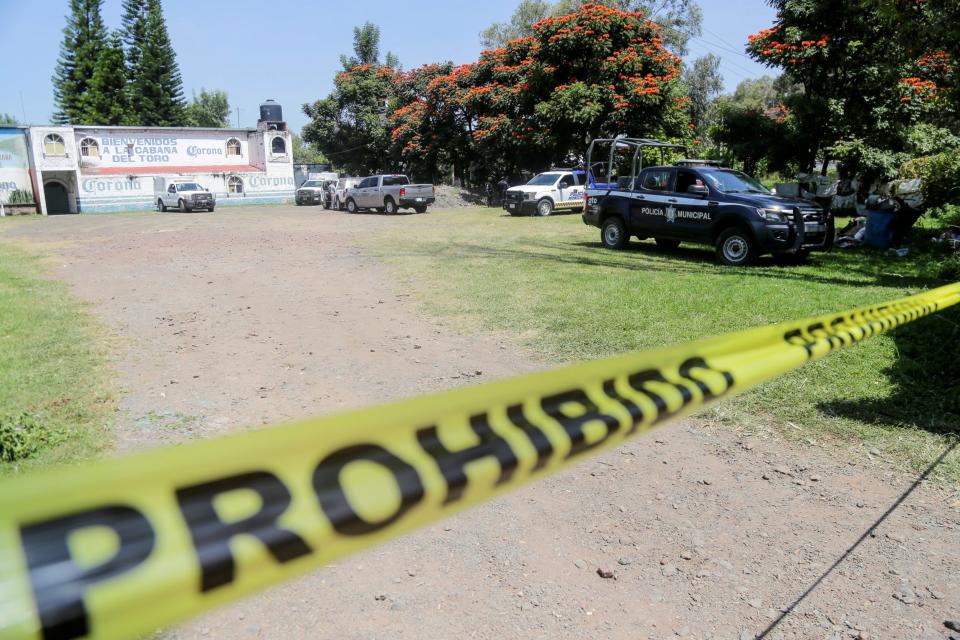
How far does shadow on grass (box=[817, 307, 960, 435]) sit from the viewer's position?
14.8 ft

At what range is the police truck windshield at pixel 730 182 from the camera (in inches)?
464

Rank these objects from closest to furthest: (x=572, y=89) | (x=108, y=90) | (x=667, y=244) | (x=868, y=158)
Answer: (x=667, y=244)
(x=868, y=158)
(x=572, y=89)
(x=108, y=90)

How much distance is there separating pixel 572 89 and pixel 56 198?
31317 millimetres

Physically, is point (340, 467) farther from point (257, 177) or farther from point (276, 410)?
point (257, 177)

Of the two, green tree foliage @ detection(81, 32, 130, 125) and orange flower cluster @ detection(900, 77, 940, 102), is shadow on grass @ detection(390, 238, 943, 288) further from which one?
green tree foliage @ detection(81, 32, 130, 125)

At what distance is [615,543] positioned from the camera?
3.14 m

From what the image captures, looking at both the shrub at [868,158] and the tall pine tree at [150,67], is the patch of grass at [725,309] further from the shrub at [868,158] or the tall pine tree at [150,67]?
the tall pine tree at [150,67]

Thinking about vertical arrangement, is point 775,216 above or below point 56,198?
below

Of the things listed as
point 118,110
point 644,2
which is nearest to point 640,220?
point 644,2

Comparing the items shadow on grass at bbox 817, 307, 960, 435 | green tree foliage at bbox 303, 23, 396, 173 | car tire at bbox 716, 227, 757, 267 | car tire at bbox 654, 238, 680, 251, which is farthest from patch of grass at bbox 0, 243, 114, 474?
green tree foliage at bbox 303, 23, 396, 173

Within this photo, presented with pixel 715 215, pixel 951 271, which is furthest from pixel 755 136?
Result: pixel 951 271

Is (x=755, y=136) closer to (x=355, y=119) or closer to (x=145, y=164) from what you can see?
(x=355, y=119)

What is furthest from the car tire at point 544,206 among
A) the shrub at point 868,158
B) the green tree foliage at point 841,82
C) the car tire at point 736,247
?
the car tire at point 736,247

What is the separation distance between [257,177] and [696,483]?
45.2m
